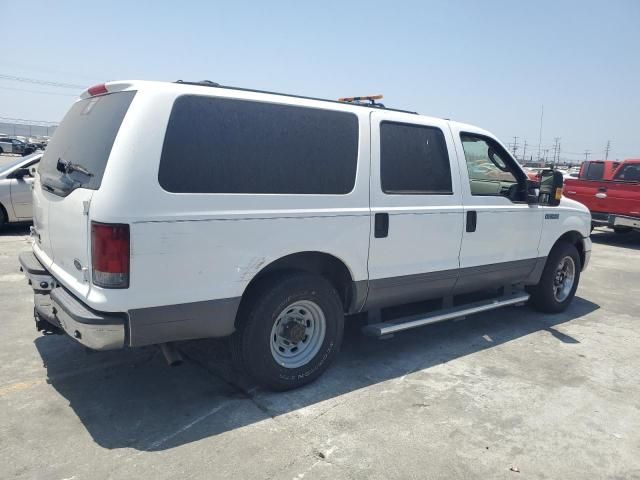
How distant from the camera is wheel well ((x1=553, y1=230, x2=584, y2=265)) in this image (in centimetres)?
619

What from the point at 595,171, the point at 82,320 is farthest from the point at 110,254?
the point at 595,171

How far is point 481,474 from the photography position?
299 cm

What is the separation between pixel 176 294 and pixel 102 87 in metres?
1.59

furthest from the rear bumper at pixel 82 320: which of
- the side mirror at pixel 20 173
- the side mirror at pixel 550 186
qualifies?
the side mirror at pixel 20 173

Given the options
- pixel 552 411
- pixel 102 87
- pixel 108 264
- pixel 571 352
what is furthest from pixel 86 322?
pixel 571 352

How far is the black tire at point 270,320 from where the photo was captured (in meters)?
3.57

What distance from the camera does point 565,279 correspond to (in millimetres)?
6348

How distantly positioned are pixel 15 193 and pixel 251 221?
787cm

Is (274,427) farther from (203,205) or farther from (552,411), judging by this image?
(552,411)

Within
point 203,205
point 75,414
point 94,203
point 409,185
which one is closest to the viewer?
point 94,203

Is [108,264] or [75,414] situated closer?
[108,264]

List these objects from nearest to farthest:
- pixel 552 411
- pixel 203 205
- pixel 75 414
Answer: pixel 203 205 → pixel 75 414 → pixel 552 411

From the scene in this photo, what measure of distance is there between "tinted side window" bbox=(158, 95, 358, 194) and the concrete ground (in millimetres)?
1537

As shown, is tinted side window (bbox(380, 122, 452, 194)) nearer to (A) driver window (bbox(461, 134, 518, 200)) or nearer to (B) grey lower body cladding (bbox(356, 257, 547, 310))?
(A) driver window (bbox(461, 134, 518, 200))
